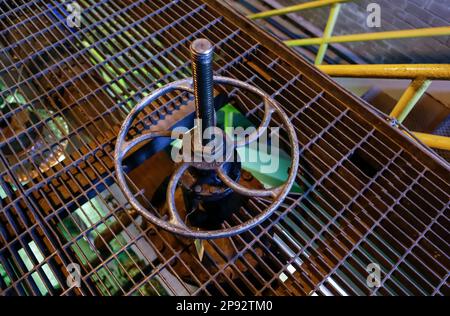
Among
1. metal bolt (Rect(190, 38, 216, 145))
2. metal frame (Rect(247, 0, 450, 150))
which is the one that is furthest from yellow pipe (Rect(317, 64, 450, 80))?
metal bolt (Rect(190, 38, 216, 145))

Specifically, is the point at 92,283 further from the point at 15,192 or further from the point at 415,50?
the point at 415,50

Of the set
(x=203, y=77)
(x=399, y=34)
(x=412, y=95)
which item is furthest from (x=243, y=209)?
(x=399, y=34)

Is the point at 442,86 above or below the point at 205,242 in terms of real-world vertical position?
above

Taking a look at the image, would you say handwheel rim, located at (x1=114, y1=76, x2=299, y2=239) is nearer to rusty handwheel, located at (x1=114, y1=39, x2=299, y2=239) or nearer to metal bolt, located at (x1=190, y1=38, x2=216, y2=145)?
rusty handwheel, located at (x1=114, y1=39, x2=299, y2=239)

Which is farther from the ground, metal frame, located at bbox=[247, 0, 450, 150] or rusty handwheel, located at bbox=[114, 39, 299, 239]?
metal frame, located at bbox=[247, 0, 450, 150]
